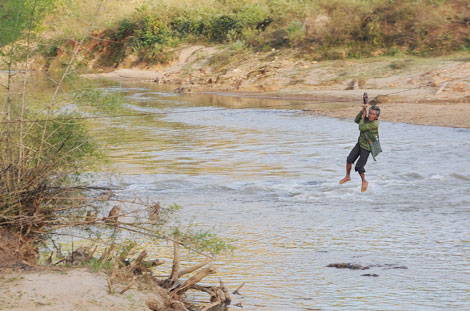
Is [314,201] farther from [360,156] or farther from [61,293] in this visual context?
[61,293]

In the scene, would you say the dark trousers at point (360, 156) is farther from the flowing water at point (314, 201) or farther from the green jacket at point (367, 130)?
the flowing water at point (314, 201)

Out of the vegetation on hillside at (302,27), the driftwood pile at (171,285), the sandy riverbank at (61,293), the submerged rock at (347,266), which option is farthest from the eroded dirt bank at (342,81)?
the sandy riverbank at (61,293)

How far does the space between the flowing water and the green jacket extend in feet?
4.25

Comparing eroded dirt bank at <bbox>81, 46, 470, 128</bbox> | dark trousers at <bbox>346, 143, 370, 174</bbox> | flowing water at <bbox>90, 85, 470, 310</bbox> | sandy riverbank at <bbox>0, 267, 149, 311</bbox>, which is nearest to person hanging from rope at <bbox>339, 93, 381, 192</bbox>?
dark trousers at <bbox>346, 143, 370, 174</bbox>

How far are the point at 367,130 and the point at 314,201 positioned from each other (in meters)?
2.51

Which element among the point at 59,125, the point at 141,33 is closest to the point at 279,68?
the point at 141,33

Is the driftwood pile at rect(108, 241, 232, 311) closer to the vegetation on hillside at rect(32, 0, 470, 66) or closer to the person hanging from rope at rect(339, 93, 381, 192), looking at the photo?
the person hanging from rope at rect(339, 93, 381, 192)

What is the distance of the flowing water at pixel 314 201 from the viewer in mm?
9102

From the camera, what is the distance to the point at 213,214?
13.4 metres

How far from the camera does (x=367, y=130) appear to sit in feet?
40.9

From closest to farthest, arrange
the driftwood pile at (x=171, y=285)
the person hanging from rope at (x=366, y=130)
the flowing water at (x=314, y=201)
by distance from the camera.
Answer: the driftwood pile at (x=171, y=285) → the flowing water at (x=314, y=201) → the person hanging from rope at (x=366, y=130)

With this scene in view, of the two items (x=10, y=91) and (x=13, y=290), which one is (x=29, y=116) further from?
(x=13, y=290)

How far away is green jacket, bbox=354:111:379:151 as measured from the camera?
12.4 meters

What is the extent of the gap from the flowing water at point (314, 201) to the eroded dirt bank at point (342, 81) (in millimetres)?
1944
